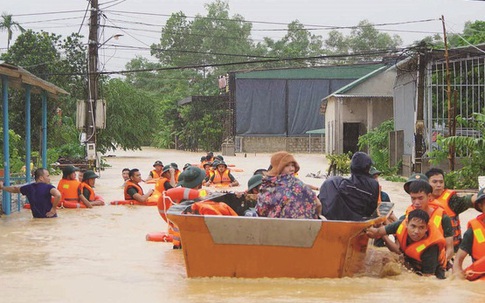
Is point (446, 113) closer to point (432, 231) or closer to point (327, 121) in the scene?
point (432, 231)

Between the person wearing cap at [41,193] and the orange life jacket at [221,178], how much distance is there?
8.36 metres

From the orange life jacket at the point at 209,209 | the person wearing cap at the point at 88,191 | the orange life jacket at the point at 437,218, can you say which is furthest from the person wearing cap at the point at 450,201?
the person wearing cap at the point at 88,191

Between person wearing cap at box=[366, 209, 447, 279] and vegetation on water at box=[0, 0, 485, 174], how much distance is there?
1647 centimetres

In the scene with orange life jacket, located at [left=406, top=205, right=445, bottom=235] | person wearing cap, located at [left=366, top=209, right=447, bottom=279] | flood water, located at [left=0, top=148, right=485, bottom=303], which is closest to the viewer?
flood water, located at [left=0, top=148, right=485, bottom=303]

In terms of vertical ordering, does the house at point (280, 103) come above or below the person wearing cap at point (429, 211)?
above

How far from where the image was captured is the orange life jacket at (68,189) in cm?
1702

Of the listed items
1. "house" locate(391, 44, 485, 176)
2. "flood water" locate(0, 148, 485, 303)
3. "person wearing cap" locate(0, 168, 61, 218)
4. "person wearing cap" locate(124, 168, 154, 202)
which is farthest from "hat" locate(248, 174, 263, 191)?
"house" locate(391, 44, 485, 176)

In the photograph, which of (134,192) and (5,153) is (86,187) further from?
(5,153)

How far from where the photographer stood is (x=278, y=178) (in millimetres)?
8414

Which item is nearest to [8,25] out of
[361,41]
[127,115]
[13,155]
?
[127,115]

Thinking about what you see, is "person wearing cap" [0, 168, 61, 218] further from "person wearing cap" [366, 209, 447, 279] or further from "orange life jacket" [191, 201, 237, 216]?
"person wearing cap" [366, 209, 447, 279]

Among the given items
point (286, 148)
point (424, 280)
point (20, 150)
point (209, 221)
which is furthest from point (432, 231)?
point (286, 148)

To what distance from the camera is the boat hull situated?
317 inches

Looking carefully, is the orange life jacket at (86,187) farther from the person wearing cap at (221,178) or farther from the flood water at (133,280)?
the person wearing cap at (221,178)
